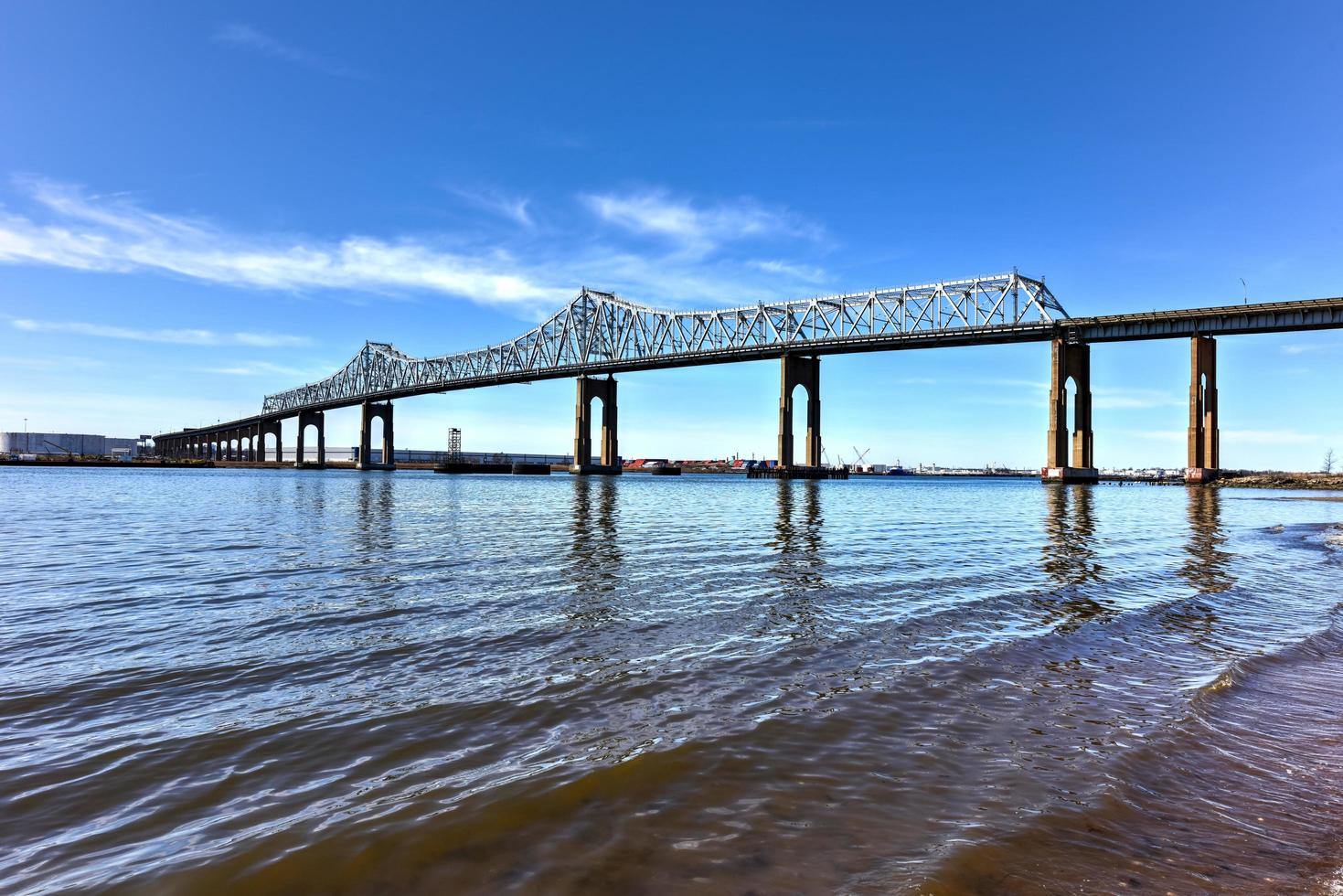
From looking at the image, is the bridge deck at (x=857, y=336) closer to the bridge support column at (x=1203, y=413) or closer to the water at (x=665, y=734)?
the bridge support column at (x=1203, y=413)

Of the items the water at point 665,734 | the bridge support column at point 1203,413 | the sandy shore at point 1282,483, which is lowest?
the sandy shore at point 1282,483

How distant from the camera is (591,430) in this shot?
139 metres

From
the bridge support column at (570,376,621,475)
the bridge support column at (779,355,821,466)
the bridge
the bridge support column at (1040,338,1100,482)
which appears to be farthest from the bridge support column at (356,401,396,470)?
the bridge support column at (1040,338,1100,482)

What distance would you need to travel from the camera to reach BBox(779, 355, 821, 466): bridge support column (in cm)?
11512

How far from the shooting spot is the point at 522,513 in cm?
3428

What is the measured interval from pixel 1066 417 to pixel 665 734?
4113 inches

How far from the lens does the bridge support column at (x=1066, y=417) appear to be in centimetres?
9462

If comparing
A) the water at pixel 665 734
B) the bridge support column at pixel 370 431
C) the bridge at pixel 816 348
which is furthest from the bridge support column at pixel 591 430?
the water at pixel 665 734

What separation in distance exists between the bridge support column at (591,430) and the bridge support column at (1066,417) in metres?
74.9

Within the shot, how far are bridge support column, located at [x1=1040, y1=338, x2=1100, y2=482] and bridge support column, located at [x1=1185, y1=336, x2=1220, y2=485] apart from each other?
12101 mm

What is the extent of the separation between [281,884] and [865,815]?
3.45 m

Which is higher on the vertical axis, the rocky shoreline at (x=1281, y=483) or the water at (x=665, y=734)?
the water at (x=665, y=734)

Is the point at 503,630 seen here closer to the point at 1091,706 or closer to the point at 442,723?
the point at 442,723

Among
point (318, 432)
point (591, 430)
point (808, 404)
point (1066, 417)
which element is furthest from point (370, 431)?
point (1066, 417)
